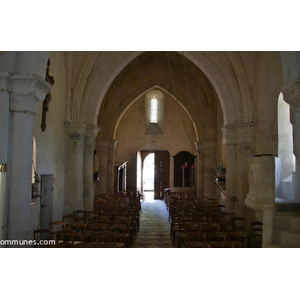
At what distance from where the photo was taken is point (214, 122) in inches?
742

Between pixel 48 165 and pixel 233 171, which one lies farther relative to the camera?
pixel 233 171

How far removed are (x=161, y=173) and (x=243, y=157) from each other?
1406cm

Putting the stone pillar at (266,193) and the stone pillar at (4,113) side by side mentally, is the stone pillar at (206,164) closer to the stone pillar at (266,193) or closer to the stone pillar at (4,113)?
the stone pillar at (266,193)

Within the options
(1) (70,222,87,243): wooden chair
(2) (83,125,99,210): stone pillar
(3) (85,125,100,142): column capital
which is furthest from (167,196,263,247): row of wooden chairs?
(3) (85,125,100,142): column capital

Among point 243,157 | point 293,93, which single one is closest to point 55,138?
point 243,157

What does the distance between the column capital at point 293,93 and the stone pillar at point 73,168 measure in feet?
24.6

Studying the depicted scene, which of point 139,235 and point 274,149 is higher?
point 274,149

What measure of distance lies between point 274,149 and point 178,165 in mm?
14276

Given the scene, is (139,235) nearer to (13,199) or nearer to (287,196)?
(287,196)

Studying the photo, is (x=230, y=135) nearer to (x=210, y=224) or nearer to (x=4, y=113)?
(x=210, y=224)

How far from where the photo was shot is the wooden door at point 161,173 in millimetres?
24953

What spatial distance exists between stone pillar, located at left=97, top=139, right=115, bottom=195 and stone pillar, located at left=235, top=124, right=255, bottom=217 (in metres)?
9.06

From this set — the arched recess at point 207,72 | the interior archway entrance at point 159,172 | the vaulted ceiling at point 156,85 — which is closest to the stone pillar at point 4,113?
the arched recess at point 207,72

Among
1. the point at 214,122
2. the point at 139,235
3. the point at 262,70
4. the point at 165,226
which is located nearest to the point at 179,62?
the point at 214,122
